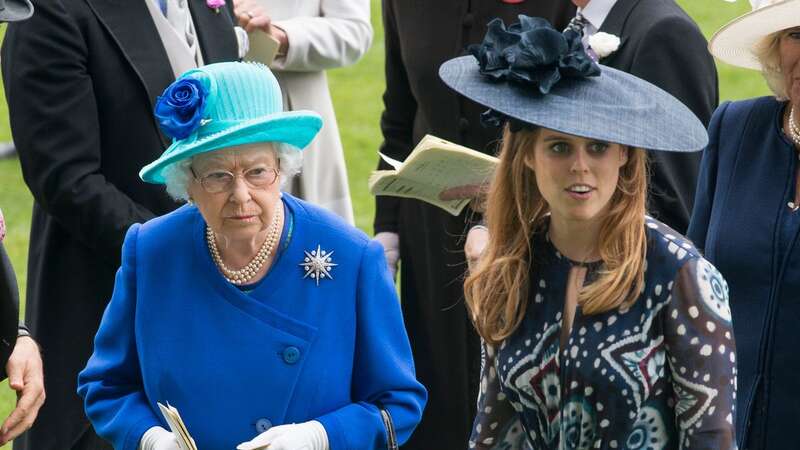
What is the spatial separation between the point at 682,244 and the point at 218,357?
122cm

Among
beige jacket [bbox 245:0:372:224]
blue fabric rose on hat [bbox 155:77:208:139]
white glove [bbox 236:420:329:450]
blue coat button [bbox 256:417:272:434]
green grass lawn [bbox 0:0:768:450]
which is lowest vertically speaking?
green grass lawn [bbox 0:0:768:450]

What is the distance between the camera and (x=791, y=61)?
484 centimetres

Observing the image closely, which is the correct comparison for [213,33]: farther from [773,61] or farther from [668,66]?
[773,61]

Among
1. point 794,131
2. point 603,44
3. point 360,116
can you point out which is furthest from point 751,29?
point 360,116

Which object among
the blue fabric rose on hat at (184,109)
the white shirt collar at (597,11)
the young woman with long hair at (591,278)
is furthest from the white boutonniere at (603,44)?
the blue fabric rose on hat at (184,109)

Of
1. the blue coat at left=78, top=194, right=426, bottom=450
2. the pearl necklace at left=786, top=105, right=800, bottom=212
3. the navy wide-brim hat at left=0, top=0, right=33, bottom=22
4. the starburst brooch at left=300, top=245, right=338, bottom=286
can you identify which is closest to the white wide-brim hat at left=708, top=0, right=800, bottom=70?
the pearl necklace at left=786, top=105, right=800, bottom=212

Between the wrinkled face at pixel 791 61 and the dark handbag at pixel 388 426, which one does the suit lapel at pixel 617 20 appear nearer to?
the wrinkled face at pixel 791 61

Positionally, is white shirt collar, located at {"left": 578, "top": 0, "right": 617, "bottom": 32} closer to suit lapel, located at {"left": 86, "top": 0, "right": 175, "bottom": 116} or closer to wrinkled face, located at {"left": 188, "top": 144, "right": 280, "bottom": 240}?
suit lapel, located at {"left": 86, "top": 0, "right": 175, "bottom": 116}

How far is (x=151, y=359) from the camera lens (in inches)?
172

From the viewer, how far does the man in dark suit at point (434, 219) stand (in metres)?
6.00

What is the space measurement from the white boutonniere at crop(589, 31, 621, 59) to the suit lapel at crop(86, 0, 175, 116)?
4.55ft

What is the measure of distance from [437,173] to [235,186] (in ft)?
3.98

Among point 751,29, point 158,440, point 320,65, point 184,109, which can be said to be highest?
point 184,109

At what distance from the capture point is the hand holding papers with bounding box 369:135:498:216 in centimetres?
→ 515
